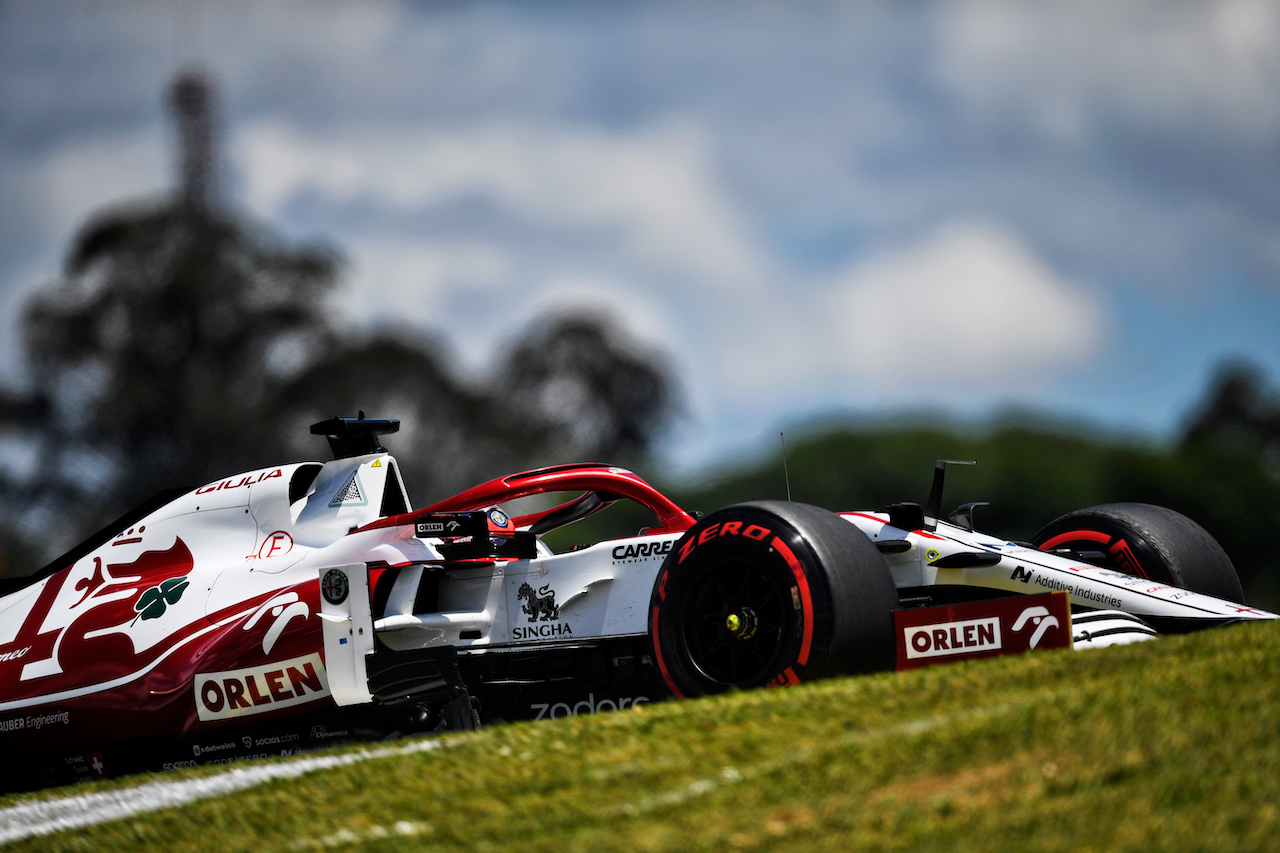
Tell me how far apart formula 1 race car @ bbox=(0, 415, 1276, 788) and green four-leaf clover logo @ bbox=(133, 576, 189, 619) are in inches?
0.6

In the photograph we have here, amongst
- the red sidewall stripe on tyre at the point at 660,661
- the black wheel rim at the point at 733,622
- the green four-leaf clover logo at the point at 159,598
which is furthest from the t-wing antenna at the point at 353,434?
the black wheel rim at the point at 733,622

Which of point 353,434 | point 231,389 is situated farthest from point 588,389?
point 353,434

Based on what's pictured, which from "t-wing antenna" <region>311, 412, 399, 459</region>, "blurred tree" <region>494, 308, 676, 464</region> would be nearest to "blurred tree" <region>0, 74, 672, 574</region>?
"blurred tree" <region>494, 308, 676, 464</region>

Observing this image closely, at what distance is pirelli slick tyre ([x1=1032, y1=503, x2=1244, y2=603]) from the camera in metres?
7.19

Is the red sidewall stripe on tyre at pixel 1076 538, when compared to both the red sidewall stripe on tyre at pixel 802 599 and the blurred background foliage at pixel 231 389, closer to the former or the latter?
the red sidewall stripe on tyre at pixel 802 599

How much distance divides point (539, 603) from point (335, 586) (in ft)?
3.49

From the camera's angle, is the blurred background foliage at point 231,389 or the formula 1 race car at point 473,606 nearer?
the formula 1 race car at point 473,606

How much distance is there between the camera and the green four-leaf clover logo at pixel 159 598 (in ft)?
24.0

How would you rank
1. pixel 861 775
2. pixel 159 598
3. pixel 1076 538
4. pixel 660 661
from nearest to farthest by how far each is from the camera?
pixel 861 775 → pixel 660 661 → pixel 159 598 → pixel 1076 538

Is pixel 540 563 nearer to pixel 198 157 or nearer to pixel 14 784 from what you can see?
pixel 14 784

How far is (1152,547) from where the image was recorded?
7.21m

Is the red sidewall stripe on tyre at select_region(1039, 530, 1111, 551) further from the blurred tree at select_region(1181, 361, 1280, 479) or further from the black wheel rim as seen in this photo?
the blurred tree at select_region(1181, 361, 1280, 479)

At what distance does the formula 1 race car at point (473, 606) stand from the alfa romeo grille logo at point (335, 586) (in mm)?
15

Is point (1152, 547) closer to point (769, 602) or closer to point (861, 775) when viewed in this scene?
point (769, 602)
